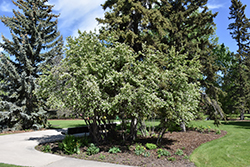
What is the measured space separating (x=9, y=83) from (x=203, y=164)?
625 inches

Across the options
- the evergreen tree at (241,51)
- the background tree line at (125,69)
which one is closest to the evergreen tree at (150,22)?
the background tree line at (125,69)

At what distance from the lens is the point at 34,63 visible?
17.4 metres

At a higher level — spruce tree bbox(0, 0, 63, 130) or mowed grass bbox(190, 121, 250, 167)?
spruce tree bbox(0, 0, 63, 130)

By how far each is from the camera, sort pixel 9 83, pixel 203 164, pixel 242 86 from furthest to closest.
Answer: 1. pixel 242 86
2. pixel 9 83
3. pixel 203 164

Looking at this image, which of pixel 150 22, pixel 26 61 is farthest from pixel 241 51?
pixel 26 61

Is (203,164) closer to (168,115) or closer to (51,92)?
(168,115)

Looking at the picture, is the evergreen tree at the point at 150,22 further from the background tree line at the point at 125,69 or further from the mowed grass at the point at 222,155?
the mowed grass at the point at 222,155

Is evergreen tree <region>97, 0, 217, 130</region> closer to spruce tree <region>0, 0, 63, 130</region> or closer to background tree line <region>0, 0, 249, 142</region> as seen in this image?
background tree line <region>0, 0, 249, 142</region>

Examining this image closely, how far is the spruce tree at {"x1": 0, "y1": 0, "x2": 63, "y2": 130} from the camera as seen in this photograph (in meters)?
15.1

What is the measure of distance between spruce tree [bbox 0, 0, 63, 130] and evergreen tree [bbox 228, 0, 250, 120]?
23.5 m

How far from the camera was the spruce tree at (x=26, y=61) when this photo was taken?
1511cm

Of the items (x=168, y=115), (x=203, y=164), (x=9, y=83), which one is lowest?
(x=203, y=164)

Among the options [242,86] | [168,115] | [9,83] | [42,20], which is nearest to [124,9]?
[168,115]

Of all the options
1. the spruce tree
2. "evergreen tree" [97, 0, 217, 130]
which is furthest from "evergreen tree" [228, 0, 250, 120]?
the spruce tree
